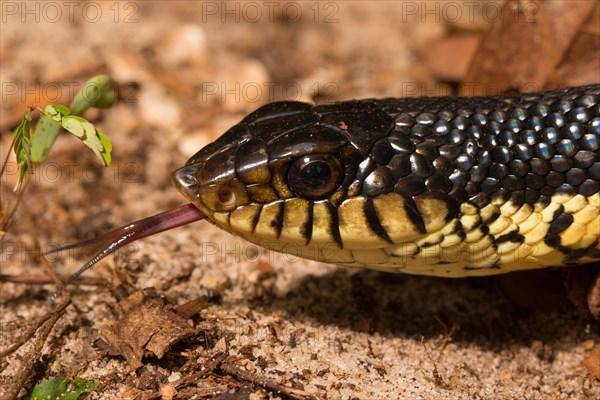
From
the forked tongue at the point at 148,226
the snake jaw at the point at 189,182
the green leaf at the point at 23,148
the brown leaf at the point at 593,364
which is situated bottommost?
the brown leaf at the point at 593,364

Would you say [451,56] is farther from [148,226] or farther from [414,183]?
[148,226]

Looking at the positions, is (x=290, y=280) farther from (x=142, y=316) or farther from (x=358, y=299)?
(x=142, y=316)

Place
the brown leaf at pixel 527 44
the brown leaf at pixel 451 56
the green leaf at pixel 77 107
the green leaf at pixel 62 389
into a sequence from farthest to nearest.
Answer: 1. the brown leaf at pixel 451 56
2. the brown leaf at pixel 527 44
3. the green leaf at pixel 77 107
4. the green leaf at pixel 62 389

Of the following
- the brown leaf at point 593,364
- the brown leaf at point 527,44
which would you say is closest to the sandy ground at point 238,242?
the brown leaf at point 593,364

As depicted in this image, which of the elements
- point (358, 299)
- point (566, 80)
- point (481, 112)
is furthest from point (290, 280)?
point (566, 80)

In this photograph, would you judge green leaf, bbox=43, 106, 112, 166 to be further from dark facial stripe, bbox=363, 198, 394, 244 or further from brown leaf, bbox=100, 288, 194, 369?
dark facial stripe, bbox=363, 198, 394, 244

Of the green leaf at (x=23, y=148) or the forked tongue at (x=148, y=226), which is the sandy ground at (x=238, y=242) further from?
the green leaf at (x=23, y=148)

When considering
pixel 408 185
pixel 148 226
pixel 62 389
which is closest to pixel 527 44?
pixel 408 185
